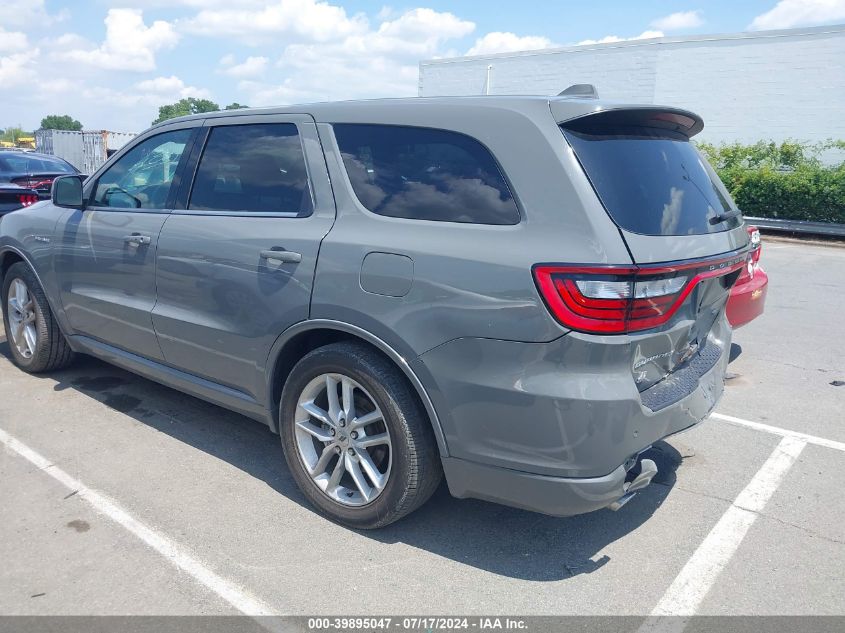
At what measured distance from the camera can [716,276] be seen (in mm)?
2949

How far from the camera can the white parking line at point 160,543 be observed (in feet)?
9.10

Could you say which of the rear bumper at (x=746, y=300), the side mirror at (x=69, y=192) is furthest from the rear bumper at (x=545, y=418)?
the side mirror at (x=69, y=192)

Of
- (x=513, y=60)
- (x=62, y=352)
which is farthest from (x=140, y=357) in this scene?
(x=513, y=60)

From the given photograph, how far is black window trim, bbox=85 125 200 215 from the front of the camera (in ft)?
13.4

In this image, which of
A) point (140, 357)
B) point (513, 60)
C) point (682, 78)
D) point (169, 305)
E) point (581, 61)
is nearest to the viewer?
point (169, 305)

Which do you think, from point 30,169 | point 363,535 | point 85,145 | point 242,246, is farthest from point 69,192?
point 85,145

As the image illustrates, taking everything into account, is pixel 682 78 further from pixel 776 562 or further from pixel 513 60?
pixel 776 562

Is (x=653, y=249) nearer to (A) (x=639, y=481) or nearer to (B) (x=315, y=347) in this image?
(A) (x=639, y=481)

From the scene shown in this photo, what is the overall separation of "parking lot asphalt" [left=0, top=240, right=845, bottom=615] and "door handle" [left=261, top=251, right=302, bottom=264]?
4.01 feet

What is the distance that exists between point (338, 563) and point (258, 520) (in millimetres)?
548

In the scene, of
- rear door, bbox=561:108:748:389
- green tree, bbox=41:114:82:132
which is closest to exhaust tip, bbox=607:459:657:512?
rear door, bbox=561:108:748:389

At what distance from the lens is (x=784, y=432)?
14.9 feet

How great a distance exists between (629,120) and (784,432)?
2.66 m

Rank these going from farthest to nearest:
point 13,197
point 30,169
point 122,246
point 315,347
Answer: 1. point 30,169
2. point 13,197
3. point 122,246
4. point 315,347
